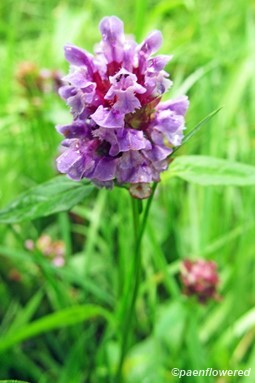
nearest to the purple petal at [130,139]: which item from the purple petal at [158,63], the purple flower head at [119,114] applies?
the purple flower head at [119,114]

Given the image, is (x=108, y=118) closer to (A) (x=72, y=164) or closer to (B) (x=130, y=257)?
(A) (x=72, y=164)

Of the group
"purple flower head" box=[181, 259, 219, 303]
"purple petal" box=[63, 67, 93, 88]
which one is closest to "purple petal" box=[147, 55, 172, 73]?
"purple petal" box=[63, 67, 93, 88]

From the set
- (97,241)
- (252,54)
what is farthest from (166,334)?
(252,54)

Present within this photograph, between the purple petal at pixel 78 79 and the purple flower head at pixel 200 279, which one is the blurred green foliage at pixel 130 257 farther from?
the purple petal at pixel 78 79

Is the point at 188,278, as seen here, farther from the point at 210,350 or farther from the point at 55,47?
the point at 55,47

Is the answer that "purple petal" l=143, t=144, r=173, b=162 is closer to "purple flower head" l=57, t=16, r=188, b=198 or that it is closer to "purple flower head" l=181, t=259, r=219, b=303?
"purple flower head" l=57, t=16, r=188, b=198
